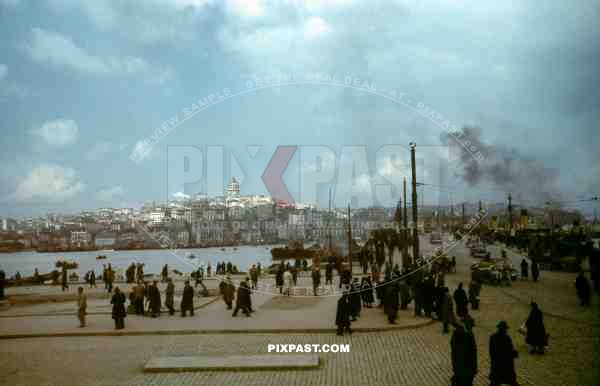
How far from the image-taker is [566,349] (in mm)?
9930

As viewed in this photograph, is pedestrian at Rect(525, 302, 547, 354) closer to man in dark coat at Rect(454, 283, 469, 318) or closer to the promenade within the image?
the promenade

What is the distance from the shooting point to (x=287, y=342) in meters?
10.9

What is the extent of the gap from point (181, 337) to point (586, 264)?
24.2 meters

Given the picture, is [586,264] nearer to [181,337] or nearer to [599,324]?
[599,324]

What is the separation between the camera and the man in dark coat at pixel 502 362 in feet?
23.7

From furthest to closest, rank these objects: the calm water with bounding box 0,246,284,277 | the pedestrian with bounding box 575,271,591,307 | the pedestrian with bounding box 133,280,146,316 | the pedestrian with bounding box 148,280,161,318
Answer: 1. the calm water with bounding box 0,246,284,277
2. the pedestrian with bounding box 133,280,146,316
3. the pedestrian with bounding box 575,271,591,307
4. the pedestrian with bounding box 148,280,161,318

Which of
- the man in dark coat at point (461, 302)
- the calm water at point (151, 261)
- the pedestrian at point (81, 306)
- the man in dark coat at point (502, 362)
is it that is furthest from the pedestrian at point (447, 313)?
the calm water at point (151, 261)

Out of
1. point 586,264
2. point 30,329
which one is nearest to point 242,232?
point 586,264

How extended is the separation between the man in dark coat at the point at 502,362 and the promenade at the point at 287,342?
69cm

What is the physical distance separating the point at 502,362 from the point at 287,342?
4670 millimetres

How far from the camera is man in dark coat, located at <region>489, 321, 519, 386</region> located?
7.23 meters

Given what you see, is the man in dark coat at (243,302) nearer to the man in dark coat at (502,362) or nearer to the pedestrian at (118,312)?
the pedestrian at (118,312)

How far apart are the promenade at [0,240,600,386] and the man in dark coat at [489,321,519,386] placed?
27.3 inches

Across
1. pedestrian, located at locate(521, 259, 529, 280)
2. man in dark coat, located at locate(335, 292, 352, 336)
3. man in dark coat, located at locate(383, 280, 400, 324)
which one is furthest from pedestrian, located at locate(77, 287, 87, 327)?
pedestrian, located at locate(521, 259, 529, 280)
